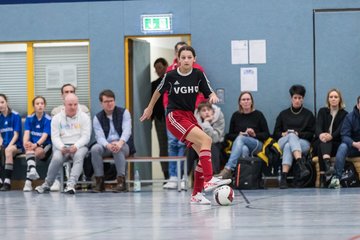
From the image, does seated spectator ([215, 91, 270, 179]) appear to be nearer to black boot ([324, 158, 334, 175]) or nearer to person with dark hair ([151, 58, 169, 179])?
black boot ([324, 158, 334, 175])

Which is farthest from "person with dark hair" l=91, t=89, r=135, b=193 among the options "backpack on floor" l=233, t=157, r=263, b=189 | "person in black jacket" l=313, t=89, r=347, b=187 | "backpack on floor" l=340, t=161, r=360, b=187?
"backpack on floor" l=340, t=161, r=360, b=187

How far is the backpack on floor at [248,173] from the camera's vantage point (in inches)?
540

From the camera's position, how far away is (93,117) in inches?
604

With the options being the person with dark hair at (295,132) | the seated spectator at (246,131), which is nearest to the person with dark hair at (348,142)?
the person with dark hair at (295,132)

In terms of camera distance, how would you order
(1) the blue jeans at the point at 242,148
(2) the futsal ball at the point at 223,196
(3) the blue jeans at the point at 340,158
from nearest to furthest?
(2) the futsal ball at the point at 223,196, (3) the blue jeans at the point at 340,158, (1) the blue jeans at the point at 242,148

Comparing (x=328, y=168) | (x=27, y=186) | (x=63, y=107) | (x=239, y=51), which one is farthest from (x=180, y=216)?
(x=239, y=51)

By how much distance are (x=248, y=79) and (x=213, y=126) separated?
125cm

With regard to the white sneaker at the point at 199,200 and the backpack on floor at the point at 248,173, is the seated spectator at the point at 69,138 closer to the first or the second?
the backpack on floor at the point at 248,173

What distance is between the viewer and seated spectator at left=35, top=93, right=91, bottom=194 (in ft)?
45.3

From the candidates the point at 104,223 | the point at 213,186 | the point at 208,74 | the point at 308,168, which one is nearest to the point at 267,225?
the point at 104,223

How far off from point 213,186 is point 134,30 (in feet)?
18.9

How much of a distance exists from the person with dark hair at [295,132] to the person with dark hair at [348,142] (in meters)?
0.48

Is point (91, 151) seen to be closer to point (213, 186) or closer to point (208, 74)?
point (208, 74)

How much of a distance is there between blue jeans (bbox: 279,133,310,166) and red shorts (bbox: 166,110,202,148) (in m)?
3.70
